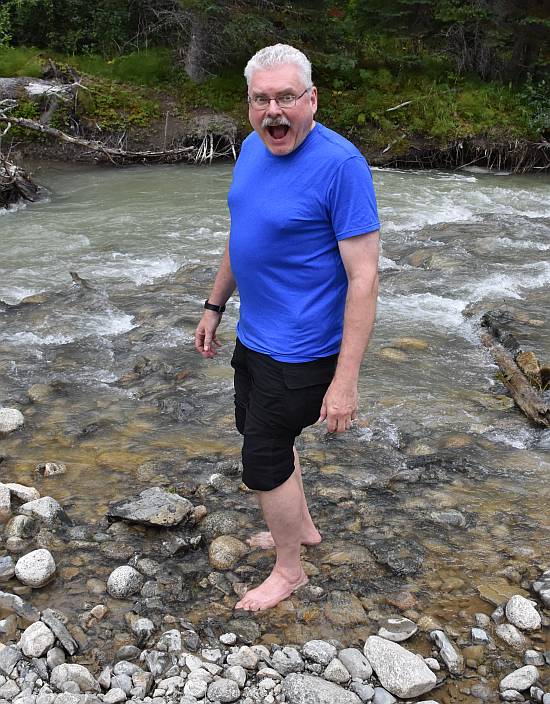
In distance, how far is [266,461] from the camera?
316 centimetres

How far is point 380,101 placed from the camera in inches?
781

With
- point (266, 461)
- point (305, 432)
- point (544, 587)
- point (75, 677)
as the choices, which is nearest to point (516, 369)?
point (305, 432)

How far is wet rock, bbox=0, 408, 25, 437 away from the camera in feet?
17.7

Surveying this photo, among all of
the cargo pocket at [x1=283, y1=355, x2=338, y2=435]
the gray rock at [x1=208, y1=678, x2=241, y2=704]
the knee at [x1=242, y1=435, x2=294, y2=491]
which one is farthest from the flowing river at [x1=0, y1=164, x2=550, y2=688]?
the cargo pocket at [x1=283, y1=355, x2=338, y2=435]

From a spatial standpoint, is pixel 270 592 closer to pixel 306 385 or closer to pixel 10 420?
pixel 306 385

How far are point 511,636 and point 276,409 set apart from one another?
5.03ft

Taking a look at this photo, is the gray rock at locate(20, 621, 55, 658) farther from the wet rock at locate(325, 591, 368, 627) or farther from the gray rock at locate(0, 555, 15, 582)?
the wet rock at locate(325, 591, 368, 627)

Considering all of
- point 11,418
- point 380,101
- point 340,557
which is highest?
point 380,101

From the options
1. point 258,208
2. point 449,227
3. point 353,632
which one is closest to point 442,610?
point 353,632

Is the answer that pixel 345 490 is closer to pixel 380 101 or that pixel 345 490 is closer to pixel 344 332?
pixel 344 332

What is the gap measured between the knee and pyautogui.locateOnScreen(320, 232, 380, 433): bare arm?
1.05 ft

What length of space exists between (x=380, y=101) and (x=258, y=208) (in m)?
18.4

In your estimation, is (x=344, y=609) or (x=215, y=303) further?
(x=215, y=303)

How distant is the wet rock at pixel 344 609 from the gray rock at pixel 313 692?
0.48 m
